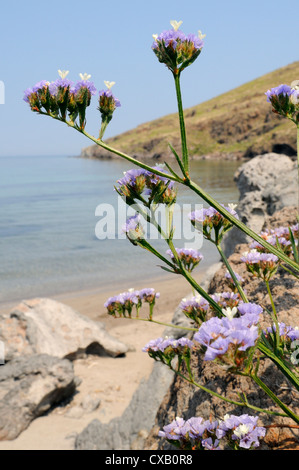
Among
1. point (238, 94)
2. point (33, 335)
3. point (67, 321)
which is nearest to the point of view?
point (33, 335)

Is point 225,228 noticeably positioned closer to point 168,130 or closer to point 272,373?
point 272,373

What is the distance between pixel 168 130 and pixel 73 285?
123 m

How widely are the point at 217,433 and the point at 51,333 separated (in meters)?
6.83

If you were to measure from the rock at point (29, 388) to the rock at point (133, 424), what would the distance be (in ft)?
3.90

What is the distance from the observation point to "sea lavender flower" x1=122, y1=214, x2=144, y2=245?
2.28m

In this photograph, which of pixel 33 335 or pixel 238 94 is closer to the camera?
pixel 33 335

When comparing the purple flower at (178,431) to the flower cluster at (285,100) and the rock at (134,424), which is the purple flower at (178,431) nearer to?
the flower cluster at (285,100)

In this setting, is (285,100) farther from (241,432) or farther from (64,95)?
(241,432)

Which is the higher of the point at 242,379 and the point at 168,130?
the point at 168,130

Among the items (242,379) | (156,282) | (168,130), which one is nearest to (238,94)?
(168,130)

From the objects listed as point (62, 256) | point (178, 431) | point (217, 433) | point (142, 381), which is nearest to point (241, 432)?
point (217, 433)

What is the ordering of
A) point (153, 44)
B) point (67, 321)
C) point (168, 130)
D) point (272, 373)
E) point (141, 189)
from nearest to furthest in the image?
point (153, 44) < point (141, 189) < point (272, 373) < point (67, 321) < point (168, 130)

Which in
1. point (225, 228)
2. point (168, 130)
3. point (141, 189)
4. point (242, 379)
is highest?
point (168, 130)
